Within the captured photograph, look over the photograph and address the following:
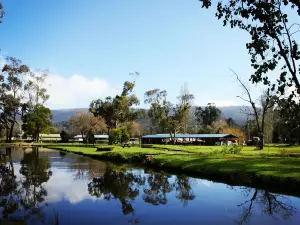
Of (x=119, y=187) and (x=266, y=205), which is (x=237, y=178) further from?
(x=119, y=187)

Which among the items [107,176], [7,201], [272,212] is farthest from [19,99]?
[272,212]

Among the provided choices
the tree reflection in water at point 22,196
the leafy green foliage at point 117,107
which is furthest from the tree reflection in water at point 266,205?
the leafy green foliage at point 117,107

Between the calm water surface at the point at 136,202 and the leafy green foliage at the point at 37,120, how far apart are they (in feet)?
259

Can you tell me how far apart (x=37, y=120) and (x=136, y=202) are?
90133 millimetres

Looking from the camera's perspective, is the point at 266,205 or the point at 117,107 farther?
the point at 117,107

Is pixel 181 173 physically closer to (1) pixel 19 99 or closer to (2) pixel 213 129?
(1) pixel 19 99

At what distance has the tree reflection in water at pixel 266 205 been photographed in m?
15.0

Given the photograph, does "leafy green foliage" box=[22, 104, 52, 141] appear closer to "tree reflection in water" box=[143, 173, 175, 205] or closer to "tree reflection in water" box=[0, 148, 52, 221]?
"tree reflection in water" box=[0, 148, 52, 221]

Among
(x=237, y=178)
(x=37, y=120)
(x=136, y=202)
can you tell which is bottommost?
(x=136, y=202)

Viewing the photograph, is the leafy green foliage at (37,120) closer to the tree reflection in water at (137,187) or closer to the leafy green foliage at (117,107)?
the leafy green foliage at (117,107)

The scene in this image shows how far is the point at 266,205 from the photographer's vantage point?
1673cm

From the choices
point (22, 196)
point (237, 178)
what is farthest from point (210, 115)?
point (22, 196)

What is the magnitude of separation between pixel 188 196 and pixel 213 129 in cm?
10673

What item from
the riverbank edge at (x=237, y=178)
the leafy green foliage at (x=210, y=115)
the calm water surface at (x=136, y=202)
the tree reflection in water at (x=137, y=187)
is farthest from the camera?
the leafy green foliage at (x=210, y=115)
